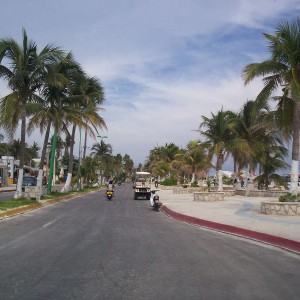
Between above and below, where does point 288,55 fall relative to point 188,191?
above

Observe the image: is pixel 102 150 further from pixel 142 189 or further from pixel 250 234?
pixel 250 234

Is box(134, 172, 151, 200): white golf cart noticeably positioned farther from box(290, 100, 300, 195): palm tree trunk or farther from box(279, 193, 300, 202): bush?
box(279, 193, 300, 202): bush

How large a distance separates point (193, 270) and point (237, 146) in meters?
24.5

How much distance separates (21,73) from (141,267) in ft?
62.2

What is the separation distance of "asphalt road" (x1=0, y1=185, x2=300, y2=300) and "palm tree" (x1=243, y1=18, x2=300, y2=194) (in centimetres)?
792

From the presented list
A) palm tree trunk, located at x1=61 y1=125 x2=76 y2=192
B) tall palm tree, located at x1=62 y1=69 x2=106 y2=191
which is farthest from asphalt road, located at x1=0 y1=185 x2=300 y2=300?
palm tree trunk, located at x1=61 y1=125 x2=76 y2=192

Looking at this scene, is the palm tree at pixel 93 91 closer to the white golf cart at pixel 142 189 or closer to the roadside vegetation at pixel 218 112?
the roadside vegetation at pixel 218 112

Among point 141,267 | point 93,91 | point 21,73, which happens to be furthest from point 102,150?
point 141,267

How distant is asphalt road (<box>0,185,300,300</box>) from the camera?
6.47 meters

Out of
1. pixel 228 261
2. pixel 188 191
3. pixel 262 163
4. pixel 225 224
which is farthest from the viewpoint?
pixel 188 191

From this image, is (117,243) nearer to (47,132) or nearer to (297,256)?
(297,256)

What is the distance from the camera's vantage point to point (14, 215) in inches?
767

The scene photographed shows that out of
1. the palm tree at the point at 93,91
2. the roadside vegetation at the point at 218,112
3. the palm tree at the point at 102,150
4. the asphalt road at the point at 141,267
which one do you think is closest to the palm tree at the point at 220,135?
the roadside vegetation at the point at 218,112

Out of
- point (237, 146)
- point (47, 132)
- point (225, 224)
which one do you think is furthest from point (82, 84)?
point (225, 224)
